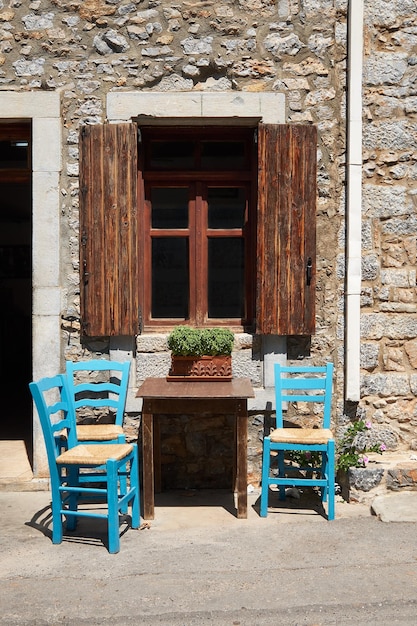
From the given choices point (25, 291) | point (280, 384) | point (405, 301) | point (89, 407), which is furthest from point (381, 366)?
point (25, 291)

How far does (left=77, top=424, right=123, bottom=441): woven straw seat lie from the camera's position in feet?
15.4

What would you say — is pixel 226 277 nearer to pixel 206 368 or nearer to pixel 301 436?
pixel 206 368

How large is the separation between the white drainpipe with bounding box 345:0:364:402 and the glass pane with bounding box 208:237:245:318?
81 centimetres

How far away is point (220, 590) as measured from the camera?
3475mm

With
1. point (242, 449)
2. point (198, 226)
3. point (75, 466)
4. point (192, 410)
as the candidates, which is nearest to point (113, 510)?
point (75, 466)

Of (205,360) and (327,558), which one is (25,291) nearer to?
(205,360)

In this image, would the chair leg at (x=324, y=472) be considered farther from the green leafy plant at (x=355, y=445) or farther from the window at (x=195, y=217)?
the window at (x=195, y=217)

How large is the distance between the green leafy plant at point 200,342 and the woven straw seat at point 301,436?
2.16 feet

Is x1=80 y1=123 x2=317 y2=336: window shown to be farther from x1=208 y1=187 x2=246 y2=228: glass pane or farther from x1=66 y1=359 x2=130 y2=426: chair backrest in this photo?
x1=66 y1=359 x2=130 y2=426: chair backrest

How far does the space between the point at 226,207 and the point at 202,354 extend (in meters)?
1.21

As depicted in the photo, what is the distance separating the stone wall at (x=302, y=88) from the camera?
5.04 metres

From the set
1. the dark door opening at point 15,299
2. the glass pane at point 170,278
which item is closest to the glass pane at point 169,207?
the glass pane at point 170,278

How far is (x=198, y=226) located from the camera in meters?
5.29

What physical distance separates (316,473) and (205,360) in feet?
3.92
